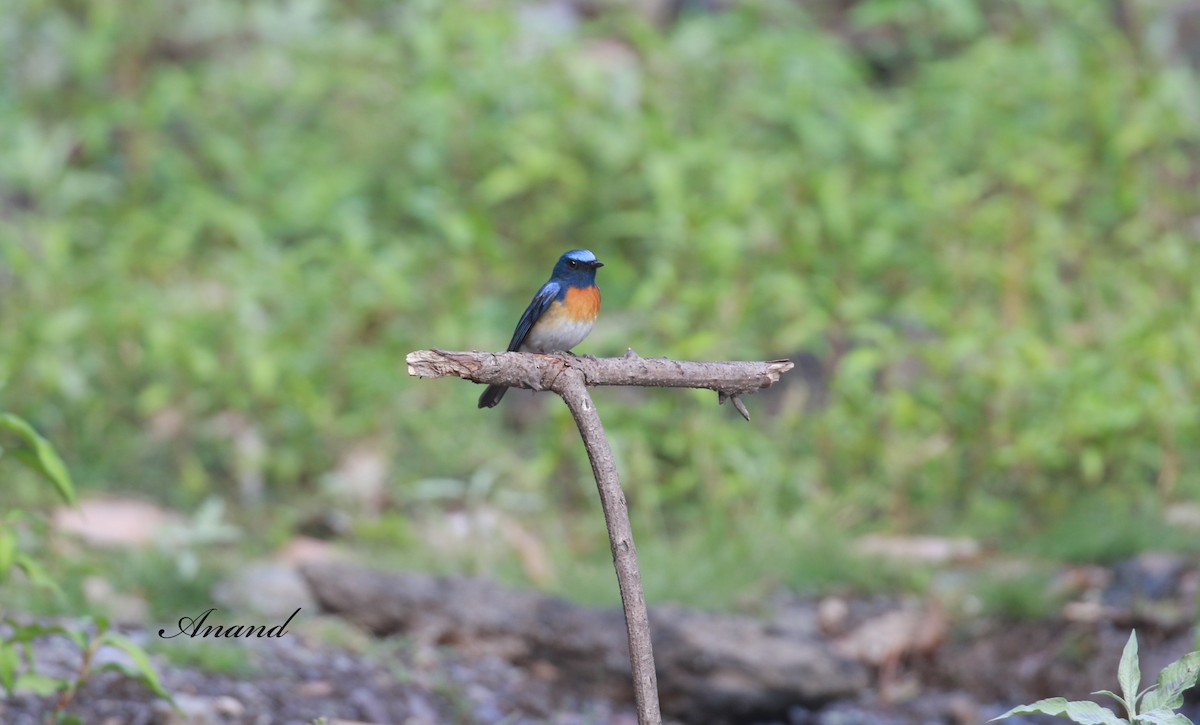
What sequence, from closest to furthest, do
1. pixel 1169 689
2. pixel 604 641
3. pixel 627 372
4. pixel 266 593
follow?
1. pixel 1169 689
2. pixel 627 372
3. pixel 604 641
4. pixel 266 593

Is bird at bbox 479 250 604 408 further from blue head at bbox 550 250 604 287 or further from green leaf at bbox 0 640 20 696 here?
green leaf at bbox 0 640 20 696

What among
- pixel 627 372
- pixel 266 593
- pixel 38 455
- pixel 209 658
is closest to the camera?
pixel 627 372

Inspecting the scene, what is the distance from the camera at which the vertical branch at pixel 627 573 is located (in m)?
2.34

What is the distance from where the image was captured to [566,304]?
11.3 feet

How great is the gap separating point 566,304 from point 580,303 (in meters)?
0.04

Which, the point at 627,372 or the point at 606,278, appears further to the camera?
the point at 606,278

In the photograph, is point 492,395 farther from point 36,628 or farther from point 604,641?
point 604,641

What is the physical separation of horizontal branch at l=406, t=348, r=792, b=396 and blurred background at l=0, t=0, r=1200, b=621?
242 centimetres

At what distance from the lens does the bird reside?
11.3ft

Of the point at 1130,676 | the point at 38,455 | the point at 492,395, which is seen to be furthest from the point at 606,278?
the point at 1130,676

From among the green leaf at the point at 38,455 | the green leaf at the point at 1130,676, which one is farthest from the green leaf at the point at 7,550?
the green leaf at the point at 1130,676

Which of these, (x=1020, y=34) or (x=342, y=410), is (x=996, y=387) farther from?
(x=1020, y=34)

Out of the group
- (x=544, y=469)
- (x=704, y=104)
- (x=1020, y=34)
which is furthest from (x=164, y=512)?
(x=1020, y=34)

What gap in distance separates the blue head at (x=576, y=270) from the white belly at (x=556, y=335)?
0.10m
